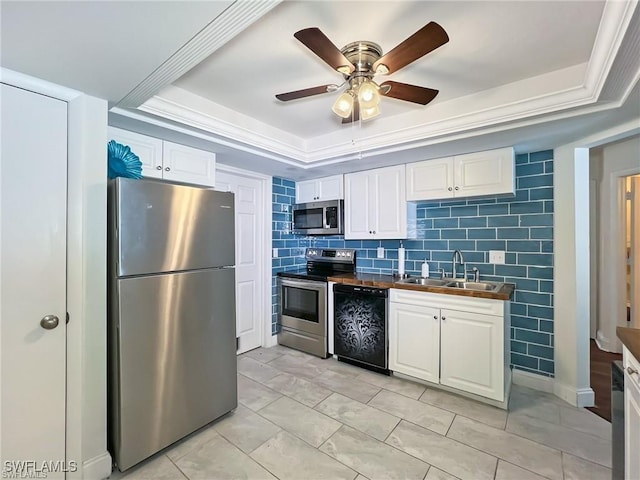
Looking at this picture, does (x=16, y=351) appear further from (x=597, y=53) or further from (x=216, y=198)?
(x=597, y=53)

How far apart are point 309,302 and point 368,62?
2.49 meters

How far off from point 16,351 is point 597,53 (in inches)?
125

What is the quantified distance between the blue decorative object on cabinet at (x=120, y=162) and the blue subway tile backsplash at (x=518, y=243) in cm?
266

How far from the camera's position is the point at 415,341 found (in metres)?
2.70

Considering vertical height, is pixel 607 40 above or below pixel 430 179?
above

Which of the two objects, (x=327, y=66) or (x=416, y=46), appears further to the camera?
(x=327, y=66)

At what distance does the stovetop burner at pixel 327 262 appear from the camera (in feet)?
12.2

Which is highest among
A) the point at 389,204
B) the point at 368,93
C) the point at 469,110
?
the point at 469,110

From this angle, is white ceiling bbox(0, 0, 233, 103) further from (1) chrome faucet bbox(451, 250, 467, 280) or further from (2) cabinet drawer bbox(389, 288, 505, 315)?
(1) chrome faucet bbox(451, 250, 467, 280)

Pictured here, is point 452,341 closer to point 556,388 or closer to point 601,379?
point 556,388

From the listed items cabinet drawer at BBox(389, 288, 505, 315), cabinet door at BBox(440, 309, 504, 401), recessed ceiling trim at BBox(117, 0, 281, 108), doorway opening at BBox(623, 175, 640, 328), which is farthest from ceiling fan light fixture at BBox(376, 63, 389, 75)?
doorway opening at BBox(623, 175, 640, 328)

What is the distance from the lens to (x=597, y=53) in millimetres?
1446

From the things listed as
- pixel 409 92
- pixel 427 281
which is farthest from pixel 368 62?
pixel 427 281

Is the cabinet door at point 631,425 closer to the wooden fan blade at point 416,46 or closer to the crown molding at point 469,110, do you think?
the crown molding at point 469,110
